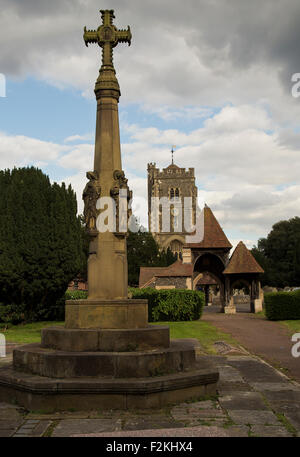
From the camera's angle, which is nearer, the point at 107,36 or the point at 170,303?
the point at 107,36

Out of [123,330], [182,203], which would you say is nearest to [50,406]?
[123,330]

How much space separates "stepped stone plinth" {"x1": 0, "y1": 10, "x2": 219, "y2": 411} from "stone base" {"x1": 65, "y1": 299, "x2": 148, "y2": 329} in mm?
16

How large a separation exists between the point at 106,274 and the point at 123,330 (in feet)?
4.42

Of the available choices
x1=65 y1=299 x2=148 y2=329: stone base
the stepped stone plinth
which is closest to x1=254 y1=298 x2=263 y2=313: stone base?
the stepped stone plinth

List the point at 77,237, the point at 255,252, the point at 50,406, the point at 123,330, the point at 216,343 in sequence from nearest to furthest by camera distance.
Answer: the point at 50,406
the point at 123,330
the point at 216,343
the point at 77,237
the point at 255,252

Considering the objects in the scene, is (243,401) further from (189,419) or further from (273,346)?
(273,346)

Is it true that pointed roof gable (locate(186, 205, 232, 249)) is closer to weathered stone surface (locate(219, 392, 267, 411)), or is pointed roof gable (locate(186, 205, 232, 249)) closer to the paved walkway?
the paved walkway

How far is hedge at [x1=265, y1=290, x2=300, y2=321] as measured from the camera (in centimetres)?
2633

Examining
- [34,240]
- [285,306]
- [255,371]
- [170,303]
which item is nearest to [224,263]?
[285,306]

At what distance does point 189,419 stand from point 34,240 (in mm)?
18002

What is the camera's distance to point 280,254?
65875 mm

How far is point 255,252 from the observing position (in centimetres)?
6688

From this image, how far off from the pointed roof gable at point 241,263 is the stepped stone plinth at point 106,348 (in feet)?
99.2

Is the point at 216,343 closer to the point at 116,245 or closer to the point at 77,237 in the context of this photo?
the point at 116,245
